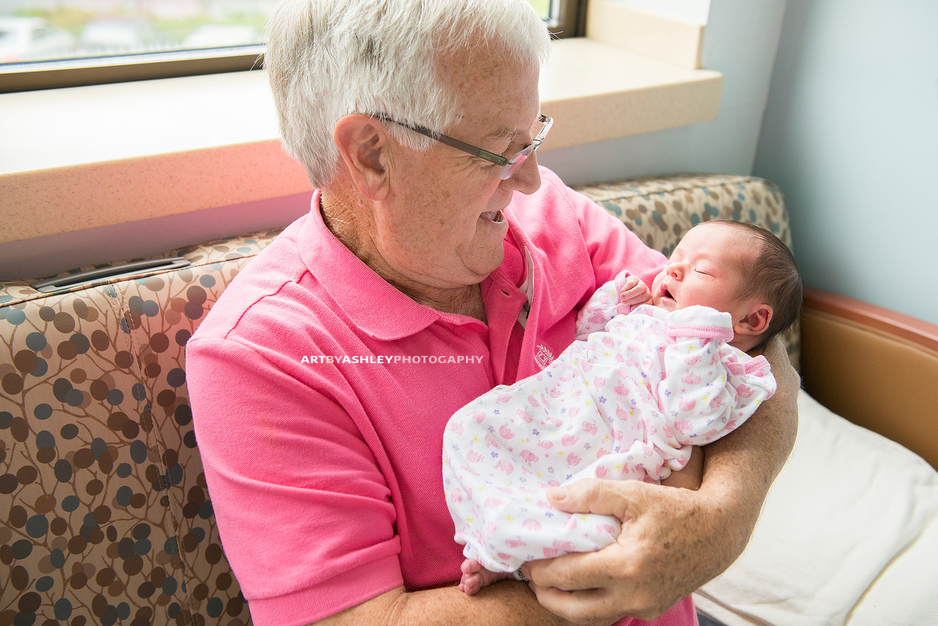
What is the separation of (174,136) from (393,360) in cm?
79

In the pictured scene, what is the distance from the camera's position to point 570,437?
3.47 ft

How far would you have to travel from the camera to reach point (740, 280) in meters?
1.20

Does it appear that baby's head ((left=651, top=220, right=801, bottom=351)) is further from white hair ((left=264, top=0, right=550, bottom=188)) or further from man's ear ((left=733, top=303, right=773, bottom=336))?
white hair ((left=264, top=0, right=550, bottom=188))

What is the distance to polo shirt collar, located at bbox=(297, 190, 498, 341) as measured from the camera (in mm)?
1104

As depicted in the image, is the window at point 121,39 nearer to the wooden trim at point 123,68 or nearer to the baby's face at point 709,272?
the wooden trim at point 123,68

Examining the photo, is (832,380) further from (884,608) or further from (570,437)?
(570,437)

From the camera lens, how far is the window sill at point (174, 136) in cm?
128

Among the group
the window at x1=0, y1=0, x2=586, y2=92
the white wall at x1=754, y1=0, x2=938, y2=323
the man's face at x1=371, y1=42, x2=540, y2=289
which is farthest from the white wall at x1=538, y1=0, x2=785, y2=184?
the man's face at x1=371, y1=42, x2=540, y2=289

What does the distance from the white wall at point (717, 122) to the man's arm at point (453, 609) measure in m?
1.29

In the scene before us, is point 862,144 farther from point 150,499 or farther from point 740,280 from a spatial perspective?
point 150,499

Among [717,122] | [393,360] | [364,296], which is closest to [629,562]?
[393,360]

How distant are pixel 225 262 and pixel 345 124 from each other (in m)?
0.52

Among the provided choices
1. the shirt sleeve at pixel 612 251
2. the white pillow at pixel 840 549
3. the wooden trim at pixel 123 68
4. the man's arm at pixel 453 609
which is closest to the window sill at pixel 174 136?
the wooden trim at pixel 123 68

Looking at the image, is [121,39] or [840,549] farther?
[121,39]
